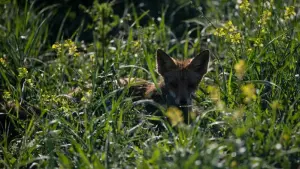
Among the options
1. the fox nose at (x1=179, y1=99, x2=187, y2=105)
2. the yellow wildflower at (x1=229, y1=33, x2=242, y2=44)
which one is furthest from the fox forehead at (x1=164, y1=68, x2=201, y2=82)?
the yellow wildflower at (x1=229, y1=33, x2=242, y2=44)

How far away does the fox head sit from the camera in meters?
7.77

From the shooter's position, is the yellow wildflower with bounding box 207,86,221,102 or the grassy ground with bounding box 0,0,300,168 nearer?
the grassy ground with bounding box 0,0,300,168

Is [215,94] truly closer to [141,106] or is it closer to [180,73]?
[141,106]

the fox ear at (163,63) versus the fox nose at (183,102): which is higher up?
the fox ear at (163,63)

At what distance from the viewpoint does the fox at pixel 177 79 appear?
25.5 ft

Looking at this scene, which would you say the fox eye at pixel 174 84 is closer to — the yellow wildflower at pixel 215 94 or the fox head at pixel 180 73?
the fox head at pixel 180 73

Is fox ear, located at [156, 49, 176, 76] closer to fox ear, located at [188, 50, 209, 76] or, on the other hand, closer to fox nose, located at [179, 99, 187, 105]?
fox ear, located at [188, 50, 209, 76]

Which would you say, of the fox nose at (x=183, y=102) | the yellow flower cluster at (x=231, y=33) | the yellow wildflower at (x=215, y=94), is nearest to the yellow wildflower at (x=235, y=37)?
the yellow flower cluster at (x=231, y=33)

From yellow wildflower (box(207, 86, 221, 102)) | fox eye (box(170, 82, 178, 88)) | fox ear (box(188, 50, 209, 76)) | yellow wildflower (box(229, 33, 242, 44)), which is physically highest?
yellow wildflower (box(229, 33, 242, 44))

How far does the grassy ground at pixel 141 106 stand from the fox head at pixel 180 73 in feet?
0.45

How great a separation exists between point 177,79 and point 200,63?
321 mm

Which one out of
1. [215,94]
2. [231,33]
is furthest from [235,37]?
[215,94]

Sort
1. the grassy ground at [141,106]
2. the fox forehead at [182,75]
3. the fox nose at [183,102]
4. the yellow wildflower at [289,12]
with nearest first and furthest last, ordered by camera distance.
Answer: the grassy ground at [141,106], the yellow wildflower at [289,12], the fox nose at [183,102], the fox forehead at [182,75]

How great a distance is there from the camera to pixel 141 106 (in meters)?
7.07
